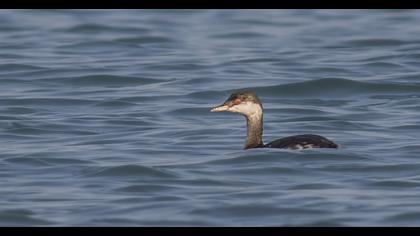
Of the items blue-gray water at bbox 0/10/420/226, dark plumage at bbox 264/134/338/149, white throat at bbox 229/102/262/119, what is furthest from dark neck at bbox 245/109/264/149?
dark plumage at bbox 264/134/338/149

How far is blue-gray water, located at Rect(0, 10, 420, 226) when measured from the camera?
13.8 metres

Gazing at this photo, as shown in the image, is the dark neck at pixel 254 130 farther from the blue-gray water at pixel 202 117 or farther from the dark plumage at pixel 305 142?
the dark plumage at pixel 305 142

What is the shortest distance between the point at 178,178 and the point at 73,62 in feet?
34.1

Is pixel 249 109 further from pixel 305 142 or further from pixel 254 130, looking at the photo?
pixel 305 142

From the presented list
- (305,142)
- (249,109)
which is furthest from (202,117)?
(305,142)

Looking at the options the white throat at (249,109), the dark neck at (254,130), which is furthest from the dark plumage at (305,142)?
the white throat at (249,109)

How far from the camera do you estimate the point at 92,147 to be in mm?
17188

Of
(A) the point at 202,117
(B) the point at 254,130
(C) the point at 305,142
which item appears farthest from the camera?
(A) the point at 202,117

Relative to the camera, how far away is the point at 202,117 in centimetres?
1980

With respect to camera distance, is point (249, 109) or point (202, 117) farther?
point (202, 117)

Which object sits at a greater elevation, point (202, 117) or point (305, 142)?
point (202, 117)

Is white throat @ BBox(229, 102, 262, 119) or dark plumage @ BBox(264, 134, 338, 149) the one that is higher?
white throat @ BBox(229, 102, 262, 119)

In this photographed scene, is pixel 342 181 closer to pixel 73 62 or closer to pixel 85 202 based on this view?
pixel 85 202

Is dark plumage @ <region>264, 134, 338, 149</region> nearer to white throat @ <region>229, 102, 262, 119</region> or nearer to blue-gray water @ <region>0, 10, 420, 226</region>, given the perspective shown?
blue-gray water @ <region>0, 10, 420, 226</region>
